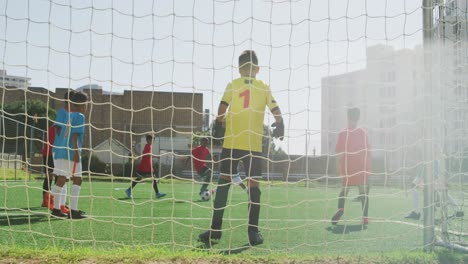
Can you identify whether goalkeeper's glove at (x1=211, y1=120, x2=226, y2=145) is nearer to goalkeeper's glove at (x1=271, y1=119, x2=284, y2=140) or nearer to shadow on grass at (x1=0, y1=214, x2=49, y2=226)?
goalkeeper's glove at (x1=271, y1=119, x2=284, y2=140)

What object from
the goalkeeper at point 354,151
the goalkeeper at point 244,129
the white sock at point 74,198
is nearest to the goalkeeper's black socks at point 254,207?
the goalkeeper at point 244,129

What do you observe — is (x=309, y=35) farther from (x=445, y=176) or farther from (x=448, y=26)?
(x=445, y=176)

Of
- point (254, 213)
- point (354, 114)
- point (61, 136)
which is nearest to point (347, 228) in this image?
point (354, 114)

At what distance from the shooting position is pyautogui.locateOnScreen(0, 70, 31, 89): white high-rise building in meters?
4.15

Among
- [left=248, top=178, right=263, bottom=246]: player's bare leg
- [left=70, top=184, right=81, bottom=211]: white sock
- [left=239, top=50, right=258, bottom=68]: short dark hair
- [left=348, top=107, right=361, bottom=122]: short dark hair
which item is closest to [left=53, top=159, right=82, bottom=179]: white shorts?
[left=70, top=184, right=81, bottom=211]: white sock

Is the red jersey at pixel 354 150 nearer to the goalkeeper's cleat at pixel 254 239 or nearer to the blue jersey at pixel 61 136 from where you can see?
the goalkeeper's cleat at pixel 254 239

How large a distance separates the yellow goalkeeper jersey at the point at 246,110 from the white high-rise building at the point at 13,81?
6.11 ft

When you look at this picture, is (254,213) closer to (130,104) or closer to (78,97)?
(78,97)

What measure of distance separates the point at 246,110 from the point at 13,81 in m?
2.24

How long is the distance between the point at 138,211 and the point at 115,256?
12.0 ft

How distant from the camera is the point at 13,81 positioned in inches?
173

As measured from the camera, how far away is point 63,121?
566 centimetres

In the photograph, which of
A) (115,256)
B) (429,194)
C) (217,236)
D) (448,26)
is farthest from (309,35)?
(115,256)

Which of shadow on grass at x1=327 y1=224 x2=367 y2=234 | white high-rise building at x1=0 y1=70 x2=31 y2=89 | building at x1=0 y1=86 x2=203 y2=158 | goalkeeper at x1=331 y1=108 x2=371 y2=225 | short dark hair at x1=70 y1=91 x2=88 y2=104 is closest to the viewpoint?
white high-rise building at x1=0 y1=70 x2=31 y2=89
